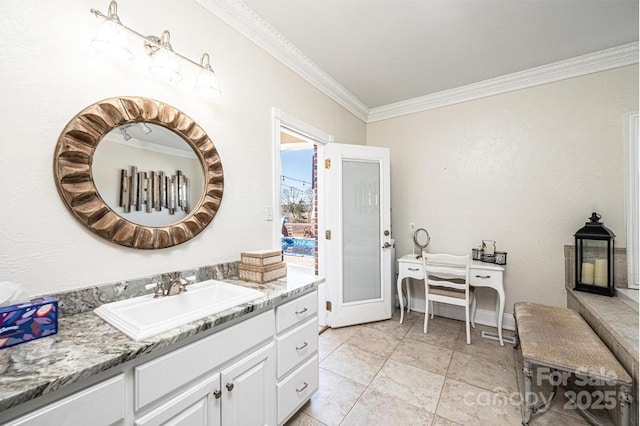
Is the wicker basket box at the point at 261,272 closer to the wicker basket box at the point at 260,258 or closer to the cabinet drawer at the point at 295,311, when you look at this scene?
the wicker basket box at the point at 260,258

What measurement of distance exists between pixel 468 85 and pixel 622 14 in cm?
119

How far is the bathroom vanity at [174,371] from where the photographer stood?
2.24 ft

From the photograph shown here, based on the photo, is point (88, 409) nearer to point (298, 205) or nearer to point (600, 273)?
point (600, 273)

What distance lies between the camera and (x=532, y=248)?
2.70m

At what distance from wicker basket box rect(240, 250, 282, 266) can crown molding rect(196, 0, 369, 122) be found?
1.60 meters

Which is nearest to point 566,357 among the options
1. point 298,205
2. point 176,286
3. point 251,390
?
point 251,390

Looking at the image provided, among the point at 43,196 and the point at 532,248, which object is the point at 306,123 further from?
the point at 532,248

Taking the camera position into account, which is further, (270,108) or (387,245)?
(387,245)

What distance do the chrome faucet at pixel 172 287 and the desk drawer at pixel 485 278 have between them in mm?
2602

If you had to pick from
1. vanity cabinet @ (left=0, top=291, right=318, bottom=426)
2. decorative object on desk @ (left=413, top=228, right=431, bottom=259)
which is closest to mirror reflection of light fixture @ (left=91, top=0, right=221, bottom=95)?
vanity cabinet @ (left=0, top=291, right=318, bottom=426)

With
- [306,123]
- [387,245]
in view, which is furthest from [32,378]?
[387,245]

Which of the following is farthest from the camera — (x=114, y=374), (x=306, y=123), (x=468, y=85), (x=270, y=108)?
(x=468, y=85)

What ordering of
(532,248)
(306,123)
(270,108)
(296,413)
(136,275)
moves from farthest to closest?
1. (532,248)
2. (306,123)
3. (270,108)
4. (296,413)
5. (136,275)

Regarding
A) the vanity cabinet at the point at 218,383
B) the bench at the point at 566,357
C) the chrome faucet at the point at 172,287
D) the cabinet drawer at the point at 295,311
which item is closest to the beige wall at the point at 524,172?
the bench at the point at 566,357
